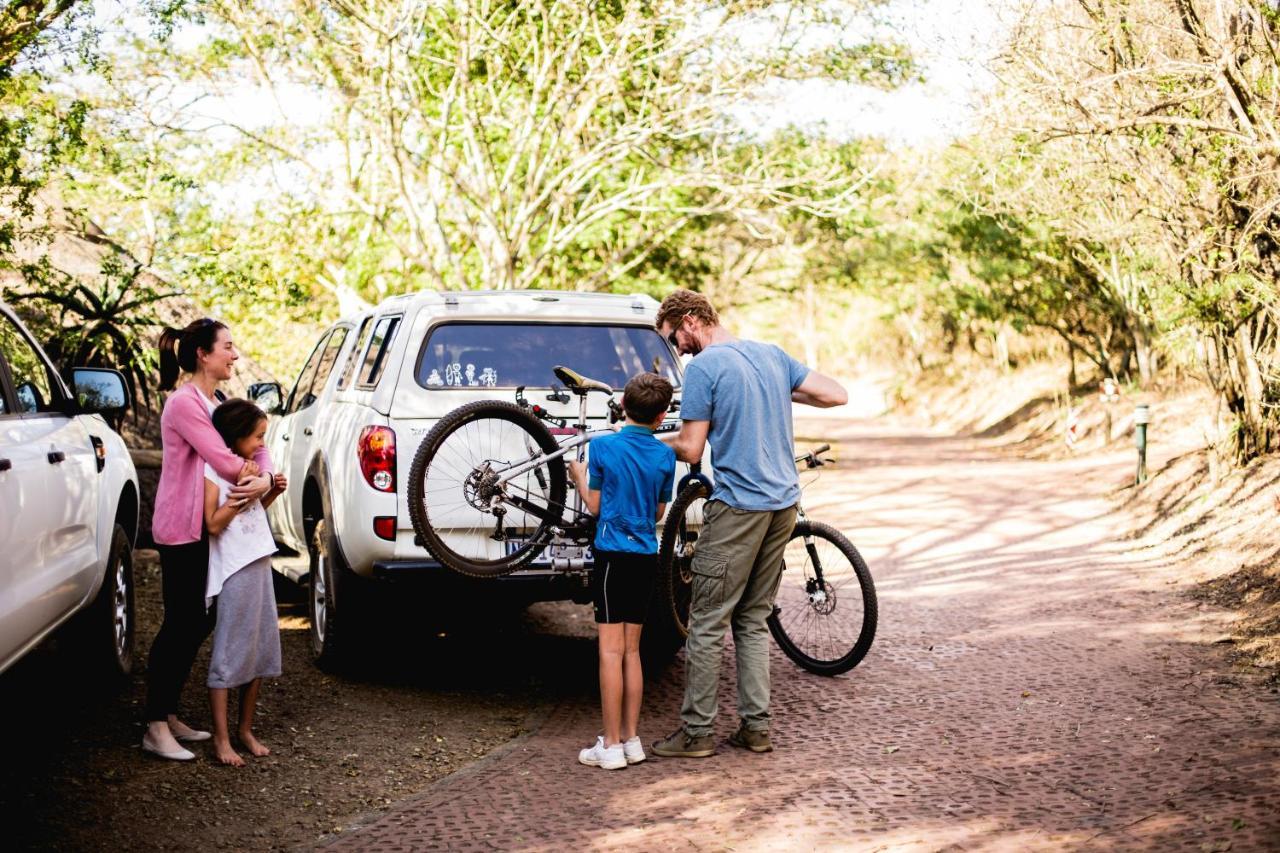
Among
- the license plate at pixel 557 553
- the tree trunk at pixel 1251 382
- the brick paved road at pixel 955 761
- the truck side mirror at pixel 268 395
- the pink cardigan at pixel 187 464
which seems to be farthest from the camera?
the tree trunk at pixel 1251 382

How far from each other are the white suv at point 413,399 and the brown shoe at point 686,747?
0.98 metres

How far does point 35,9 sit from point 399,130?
8.38 m

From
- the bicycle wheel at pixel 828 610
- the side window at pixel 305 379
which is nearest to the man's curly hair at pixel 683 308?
the bicycle wheel at pixel 828 610

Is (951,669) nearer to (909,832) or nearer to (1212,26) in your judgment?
(909,832)

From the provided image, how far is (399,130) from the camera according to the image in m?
17.2

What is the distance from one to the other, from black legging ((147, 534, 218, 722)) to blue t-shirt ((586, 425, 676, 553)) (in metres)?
1.75

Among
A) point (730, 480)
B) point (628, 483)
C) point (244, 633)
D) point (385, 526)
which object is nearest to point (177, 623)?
point (244, 633)

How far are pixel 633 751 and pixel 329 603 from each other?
2106 mm

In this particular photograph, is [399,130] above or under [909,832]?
above

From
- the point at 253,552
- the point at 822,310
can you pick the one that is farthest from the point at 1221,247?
the point at 822,310

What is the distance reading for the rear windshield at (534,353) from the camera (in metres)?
7.21

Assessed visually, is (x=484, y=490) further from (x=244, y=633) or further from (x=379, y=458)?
(x=244, y=633)

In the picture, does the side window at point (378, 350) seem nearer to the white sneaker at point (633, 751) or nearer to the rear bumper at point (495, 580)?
the rear bumper at point (495, 580)

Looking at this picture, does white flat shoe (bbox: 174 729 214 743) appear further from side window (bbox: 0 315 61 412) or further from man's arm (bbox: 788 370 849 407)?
man's arm (bbox: 788 370 849 407)
